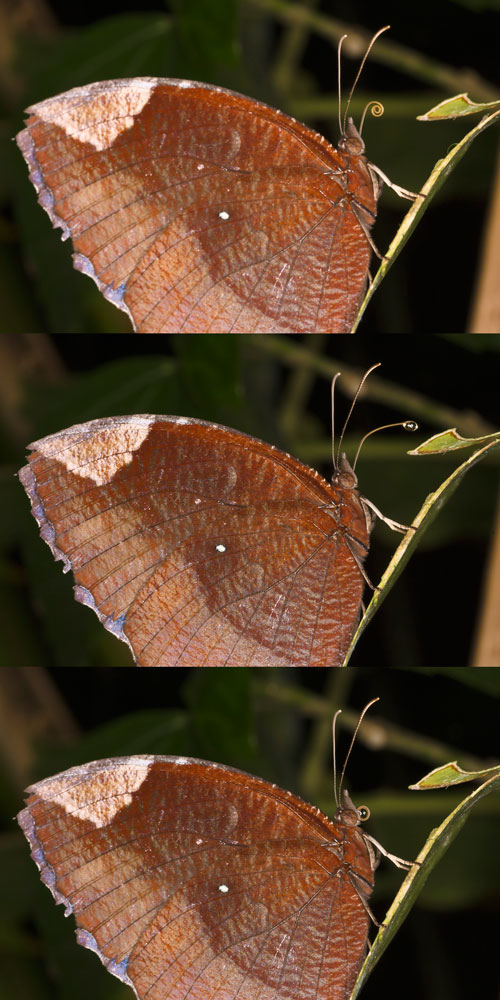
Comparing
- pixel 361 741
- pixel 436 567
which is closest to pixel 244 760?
pixel 361 741

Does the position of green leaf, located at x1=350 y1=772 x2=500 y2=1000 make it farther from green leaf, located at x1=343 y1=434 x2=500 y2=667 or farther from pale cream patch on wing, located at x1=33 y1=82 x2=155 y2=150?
pale cream patch on wing, located at x1=33 y1=82 x2=155 y2=150

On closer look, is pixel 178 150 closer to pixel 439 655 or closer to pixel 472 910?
pixel 439 655

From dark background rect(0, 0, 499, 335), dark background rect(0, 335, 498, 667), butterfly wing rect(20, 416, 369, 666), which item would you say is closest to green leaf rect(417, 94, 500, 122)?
dark background rect(0, 0, 499, 335)

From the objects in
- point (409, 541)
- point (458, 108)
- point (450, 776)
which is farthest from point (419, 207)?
point (450, 776)

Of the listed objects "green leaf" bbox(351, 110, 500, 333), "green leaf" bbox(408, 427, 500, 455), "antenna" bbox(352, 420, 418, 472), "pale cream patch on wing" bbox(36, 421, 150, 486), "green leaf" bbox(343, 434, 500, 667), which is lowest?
"green leaf" bbox(343, 434, 500, 667)

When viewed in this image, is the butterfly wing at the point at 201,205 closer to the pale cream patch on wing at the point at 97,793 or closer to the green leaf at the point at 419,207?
the green leaf at the point at 419,207

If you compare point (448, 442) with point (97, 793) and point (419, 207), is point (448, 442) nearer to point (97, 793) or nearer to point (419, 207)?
point (419, 207)

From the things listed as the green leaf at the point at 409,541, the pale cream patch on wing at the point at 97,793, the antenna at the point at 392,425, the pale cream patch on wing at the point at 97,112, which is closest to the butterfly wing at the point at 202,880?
the pale cream patch on wing at the point at 97,793
